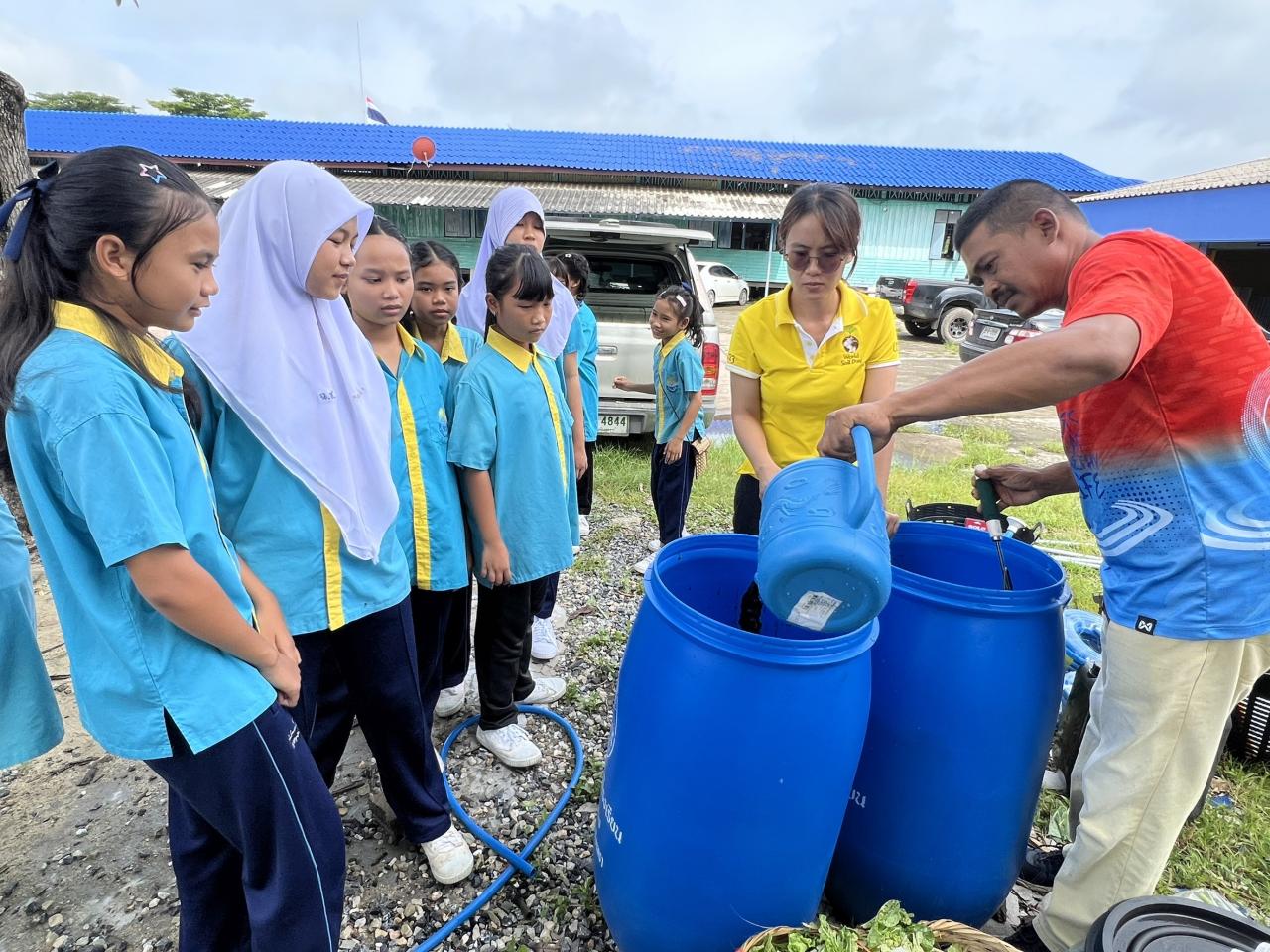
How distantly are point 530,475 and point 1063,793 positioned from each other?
2.14 m

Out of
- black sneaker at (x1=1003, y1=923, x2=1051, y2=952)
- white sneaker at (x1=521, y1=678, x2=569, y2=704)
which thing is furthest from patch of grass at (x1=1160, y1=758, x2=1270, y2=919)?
white sneaker at (x1=521, y1=678, x2=569, y2=704)

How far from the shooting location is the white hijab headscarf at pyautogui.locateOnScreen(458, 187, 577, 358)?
2.91 metres

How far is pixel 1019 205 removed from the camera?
154cm

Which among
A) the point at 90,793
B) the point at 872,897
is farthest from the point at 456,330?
the point at 872,897

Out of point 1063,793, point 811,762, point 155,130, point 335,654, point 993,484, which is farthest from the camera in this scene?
point 155,130

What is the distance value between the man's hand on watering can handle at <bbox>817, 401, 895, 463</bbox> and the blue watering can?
0.05 m

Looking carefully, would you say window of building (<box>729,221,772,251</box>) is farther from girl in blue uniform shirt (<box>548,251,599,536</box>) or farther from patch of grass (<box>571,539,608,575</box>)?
patch of grass (<box>571,539,608,575</box>)

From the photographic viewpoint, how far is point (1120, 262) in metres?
1.35

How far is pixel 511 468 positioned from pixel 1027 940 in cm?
194

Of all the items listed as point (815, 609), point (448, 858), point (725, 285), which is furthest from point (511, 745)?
point (725, 285)

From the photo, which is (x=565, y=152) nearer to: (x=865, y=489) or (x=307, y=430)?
(x=307, y=430)

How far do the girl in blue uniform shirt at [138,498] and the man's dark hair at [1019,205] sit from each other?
5.22ft

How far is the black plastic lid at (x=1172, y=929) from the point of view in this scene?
1.15 m

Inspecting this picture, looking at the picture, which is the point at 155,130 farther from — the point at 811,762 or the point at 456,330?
the point at 811,762
